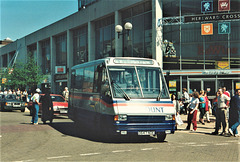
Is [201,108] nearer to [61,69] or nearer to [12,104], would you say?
[12,104]

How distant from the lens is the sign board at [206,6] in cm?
2744

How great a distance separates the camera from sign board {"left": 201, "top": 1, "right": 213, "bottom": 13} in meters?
27.4

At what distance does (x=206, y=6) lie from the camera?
90.3ft

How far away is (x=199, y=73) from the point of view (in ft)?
92.2

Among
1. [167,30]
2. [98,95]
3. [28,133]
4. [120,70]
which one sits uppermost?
[167,30]

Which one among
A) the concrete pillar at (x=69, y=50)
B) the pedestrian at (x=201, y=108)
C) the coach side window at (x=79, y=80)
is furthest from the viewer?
the concrete pillar at (x=69, y=50)

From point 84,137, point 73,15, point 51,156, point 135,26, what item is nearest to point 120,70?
point 84,137

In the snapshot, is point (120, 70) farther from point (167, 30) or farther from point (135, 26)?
point (135, 26)

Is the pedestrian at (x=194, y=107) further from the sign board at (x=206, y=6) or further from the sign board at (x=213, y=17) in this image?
the sign board at (x=206, y=6)

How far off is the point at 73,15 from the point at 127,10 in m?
12.1

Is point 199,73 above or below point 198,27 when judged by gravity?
below

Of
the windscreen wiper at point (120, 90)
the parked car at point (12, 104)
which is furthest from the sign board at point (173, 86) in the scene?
the windscreen wiper at point (120, 90)

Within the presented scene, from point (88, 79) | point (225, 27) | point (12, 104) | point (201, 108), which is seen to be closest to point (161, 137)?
point (88, 79)

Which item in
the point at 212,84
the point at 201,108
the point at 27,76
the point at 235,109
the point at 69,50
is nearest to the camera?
the point at 235,109
